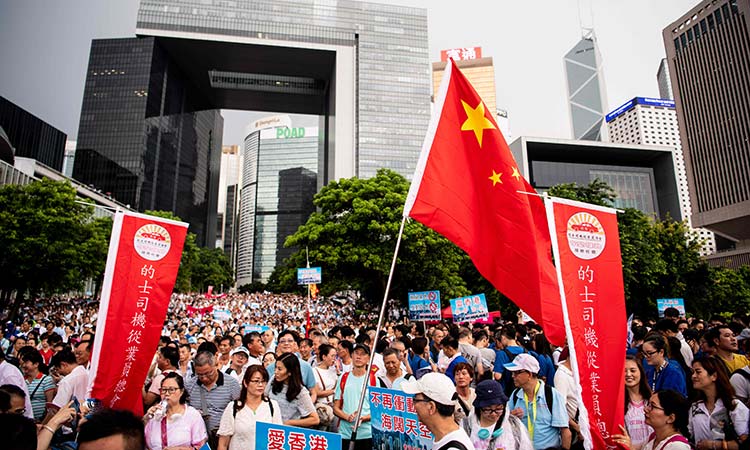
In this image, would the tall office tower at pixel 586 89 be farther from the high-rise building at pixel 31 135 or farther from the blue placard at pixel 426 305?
the blue placard at pixel 426 305

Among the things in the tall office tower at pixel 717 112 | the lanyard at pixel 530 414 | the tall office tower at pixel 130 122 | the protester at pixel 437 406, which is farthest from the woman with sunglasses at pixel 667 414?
the tall office tower at pixel 130 122

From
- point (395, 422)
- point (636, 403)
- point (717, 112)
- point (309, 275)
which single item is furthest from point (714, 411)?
point (717, 112)

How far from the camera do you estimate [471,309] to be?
14.2 metres

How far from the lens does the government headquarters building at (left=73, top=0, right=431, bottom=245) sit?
81.3 meters

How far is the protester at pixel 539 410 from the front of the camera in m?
3.88

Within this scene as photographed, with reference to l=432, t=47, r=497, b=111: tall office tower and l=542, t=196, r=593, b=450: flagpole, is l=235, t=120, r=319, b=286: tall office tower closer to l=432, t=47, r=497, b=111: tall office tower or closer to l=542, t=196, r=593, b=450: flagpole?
l=432, t=47, r=497, b=111: tall office tower

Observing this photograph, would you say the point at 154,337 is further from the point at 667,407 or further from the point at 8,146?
the point at 8,146

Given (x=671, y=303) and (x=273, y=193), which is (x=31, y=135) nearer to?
(x=273, y=193)

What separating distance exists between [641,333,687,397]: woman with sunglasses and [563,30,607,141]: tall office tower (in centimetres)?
17446

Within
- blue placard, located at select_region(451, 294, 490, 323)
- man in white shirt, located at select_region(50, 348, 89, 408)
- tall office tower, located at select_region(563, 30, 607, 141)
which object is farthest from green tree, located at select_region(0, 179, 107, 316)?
tall office tower, located at select_region(563, 30, 607, 141)

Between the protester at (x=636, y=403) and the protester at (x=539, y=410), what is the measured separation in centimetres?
65

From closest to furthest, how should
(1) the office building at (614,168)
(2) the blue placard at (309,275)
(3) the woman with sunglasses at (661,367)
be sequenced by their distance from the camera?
(3) the woman with sunglasses at (661,367)
(2) the blue placard at (309,275)
(1) the office building at (614,168)

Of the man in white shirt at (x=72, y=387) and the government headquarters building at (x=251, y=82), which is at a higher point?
the government headquarters building at (x=251, y=82)

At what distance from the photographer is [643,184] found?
66.4m
